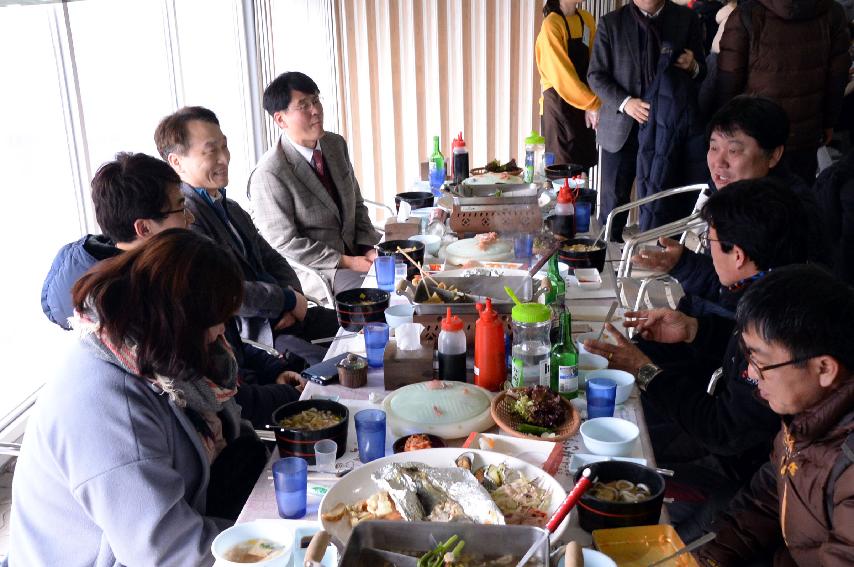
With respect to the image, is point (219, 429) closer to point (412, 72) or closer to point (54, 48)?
point (54, 48)

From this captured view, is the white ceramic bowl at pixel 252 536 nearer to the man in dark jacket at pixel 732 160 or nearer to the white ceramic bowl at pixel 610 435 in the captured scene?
the white ceramic bowl at pixel 610 435

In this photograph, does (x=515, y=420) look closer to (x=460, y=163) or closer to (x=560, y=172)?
(x=460, y=163)

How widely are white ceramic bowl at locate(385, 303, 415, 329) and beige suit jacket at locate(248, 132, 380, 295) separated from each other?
1.31 m

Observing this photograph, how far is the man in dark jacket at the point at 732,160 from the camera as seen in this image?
2697 mm

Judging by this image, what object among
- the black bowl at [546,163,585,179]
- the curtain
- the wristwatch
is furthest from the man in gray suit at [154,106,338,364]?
the curtain

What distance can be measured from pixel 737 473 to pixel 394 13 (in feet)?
15.3

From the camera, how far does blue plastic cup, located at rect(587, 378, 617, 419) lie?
5.37ft

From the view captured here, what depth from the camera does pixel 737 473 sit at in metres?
1.91

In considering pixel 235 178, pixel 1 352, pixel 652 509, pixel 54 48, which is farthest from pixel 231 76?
pixel 652 509

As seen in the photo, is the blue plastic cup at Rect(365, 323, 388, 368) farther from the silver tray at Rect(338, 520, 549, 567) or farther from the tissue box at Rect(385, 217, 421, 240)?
the tissue box at Rect(385, 217, 421, 240)

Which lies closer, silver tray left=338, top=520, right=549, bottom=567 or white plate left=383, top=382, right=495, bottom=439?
silver tray left=338, top=520, right=549, bottom=567

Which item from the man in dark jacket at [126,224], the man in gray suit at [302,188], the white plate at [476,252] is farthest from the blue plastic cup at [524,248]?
the man in dark jacket at [126,224]

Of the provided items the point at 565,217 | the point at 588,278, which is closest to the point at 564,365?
the point at 588,278

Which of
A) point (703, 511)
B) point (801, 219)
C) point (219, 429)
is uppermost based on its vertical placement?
point (801, 219)
